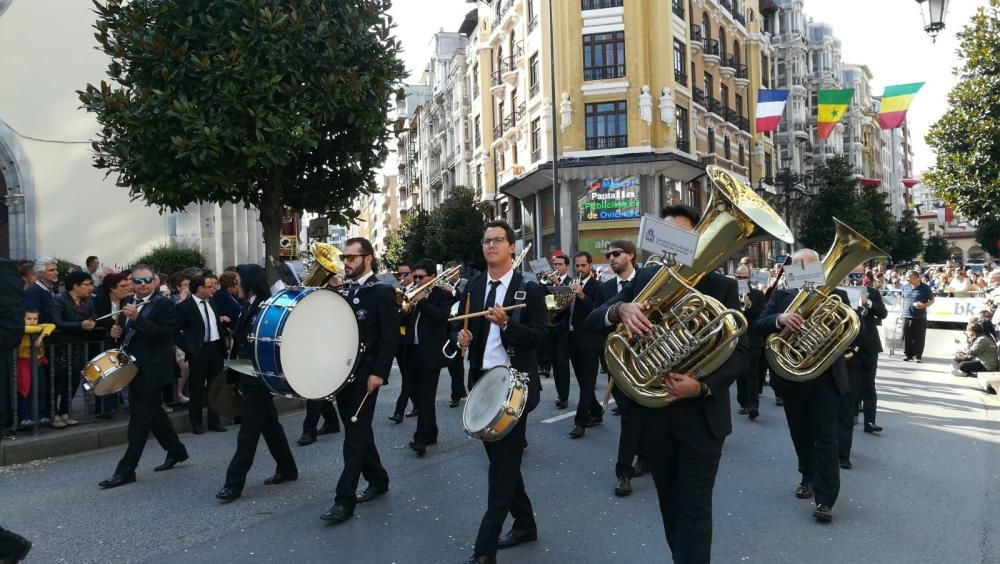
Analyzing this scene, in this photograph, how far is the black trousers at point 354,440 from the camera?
531cm

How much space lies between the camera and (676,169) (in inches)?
1281

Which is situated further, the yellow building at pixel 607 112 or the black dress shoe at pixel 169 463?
the yellow building at pixel 607 112

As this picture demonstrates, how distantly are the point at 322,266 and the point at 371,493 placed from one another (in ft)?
6.12

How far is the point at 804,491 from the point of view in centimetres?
576

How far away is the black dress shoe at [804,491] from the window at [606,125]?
27.2 metres

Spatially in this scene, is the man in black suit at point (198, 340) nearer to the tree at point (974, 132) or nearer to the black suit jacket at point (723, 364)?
the black suit jacket at point (723, 364)

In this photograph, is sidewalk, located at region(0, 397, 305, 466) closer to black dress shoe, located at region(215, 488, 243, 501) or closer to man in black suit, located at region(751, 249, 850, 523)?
black dress shoe, located at region(215, 488, 243, 501)

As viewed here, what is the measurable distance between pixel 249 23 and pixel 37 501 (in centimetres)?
689

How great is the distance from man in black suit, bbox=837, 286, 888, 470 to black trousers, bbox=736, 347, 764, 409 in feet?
3.74

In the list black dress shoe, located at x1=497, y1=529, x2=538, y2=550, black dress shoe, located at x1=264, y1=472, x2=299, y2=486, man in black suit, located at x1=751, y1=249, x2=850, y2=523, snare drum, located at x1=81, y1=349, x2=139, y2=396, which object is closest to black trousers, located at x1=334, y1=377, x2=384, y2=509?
black dress shoe, located at x1=264, y1=472, x2=299, y2=486

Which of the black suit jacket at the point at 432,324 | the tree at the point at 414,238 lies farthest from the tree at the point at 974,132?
the tree at the point at 414,238

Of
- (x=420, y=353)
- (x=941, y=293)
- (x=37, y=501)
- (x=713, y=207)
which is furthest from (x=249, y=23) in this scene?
(x=941, y=293)

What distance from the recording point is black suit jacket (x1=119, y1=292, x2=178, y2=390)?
6.45 meters

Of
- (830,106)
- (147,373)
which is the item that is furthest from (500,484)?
(830,106)
